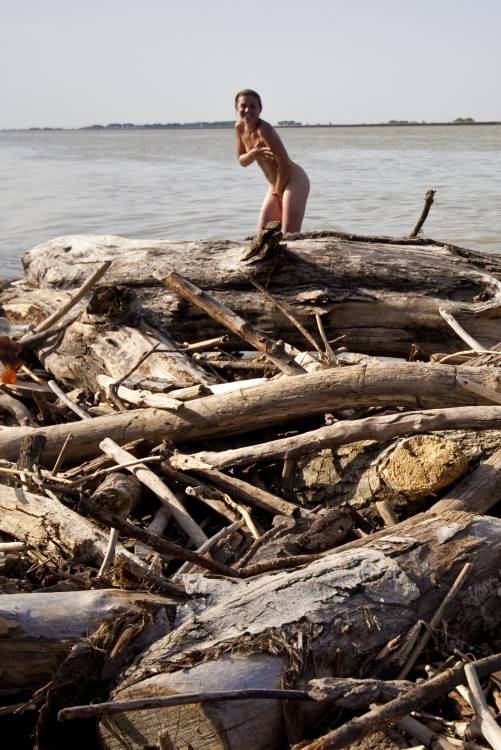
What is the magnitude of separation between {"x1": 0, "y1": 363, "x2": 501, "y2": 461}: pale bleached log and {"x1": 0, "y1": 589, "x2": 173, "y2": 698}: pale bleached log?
141 centimetres

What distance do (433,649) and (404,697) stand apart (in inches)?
18.9

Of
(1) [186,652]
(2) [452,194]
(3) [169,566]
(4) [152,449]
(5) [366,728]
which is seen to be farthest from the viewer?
(2) [452,194]

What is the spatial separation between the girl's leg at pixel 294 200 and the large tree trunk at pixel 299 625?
628cm

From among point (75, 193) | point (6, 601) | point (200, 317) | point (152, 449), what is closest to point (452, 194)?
point (75, 193)

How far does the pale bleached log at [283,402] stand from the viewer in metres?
3.96

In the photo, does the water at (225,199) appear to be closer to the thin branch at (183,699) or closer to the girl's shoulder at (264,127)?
the girl's shoulder at (264,127)

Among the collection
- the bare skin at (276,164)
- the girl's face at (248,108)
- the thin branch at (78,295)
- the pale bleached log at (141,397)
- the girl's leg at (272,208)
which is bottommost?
the pale bleached log at (141,397)

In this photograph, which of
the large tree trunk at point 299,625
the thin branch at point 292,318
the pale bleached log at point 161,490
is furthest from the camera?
the thin branch at point 292,318

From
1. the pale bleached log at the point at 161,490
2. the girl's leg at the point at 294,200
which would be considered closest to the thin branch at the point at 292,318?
the pale bleached log at the point at 161,490

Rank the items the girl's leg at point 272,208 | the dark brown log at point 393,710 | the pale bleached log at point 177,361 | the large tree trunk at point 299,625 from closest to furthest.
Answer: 1. the dark brown log at point 393,710
2. the large tree trunk at point 299,625
3. the pale bleached log at point 177,361
4. the girl's leg at point 272,208

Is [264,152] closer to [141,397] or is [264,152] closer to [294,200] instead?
[294,200]

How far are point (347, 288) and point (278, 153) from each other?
11.9 ft

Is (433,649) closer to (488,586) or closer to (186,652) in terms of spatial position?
(488,586)

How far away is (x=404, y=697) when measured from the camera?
2.33 m
